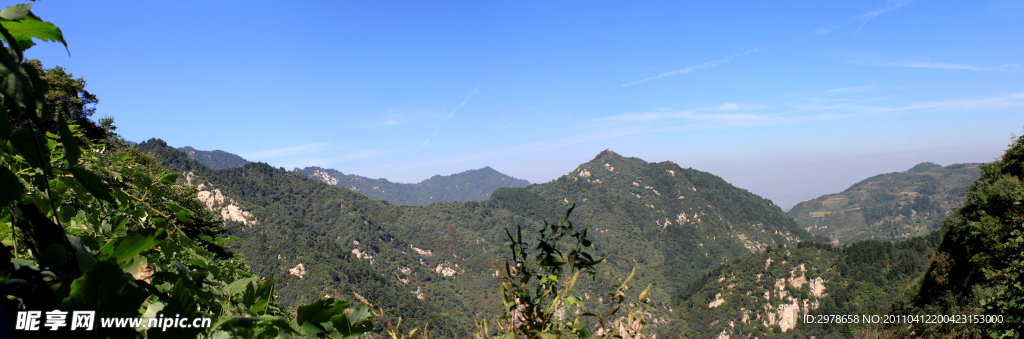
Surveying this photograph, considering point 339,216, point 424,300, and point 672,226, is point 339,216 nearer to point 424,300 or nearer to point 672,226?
point 424,300

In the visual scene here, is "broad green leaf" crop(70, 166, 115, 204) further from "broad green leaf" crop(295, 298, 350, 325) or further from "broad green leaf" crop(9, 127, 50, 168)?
"broad green leaf" crop(295, 298, 350, 325)

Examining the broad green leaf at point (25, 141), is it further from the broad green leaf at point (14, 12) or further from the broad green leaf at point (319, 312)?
the broad green leaf at point (319, 312)

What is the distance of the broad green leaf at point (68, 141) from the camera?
0.69m

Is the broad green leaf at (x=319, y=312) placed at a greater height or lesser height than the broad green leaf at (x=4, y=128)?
lesser

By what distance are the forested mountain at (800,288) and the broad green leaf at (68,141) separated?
86.4 m

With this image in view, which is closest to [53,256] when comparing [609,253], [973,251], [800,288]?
[973,251]

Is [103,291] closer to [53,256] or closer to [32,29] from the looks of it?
[53,256]

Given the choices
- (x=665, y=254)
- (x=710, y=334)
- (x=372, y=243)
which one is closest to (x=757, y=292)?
(x=710, y=334)

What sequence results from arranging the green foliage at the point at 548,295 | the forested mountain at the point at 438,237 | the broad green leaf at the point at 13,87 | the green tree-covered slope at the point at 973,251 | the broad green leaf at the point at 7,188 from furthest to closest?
the forested mountain at the point at 438,237
the green tree-covered slope at the point at 973,251
the green foliage at the point at 548,295
the broad green leaf at the point at 7,188
the broad green leaf at the point at 13,87

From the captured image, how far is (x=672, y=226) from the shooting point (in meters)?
180

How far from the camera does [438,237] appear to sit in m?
166

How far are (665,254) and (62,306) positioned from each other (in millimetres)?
179892

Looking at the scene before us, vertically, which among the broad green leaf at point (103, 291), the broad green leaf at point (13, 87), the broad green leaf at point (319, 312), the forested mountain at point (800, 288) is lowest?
the forested mountain at point (800, 288)

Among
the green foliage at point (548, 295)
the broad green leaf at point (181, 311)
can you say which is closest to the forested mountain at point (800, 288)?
the green foliage at point (548, 295)
